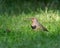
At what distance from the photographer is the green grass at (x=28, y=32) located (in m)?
5.43

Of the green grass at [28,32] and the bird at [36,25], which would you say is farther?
the bird at [36,25]

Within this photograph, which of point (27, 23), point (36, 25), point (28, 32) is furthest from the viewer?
point (27, 23)

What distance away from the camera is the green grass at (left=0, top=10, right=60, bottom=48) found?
5.43m

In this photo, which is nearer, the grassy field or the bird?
the grassy field

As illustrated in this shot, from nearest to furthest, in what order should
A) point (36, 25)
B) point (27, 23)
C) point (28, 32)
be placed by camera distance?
point (28, 32)
point (36, 25)
point (27, 23)

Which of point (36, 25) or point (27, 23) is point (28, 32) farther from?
point (27, 23)

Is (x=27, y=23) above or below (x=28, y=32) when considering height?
above

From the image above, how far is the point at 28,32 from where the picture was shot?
6.07m

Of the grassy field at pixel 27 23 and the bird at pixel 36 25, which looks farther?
the bird at pixel 36 25

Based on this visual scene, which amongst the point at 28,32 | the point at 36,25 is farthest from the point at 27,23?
the point at 28,32

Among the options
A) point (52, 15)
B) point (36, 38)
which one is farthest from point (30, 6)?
point (36, 38)

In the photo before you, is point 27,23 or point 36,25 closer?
point 36,25

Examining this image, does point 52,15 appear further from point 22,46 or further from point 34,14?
point 22,46

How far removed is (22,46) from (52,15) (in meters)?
2.05
